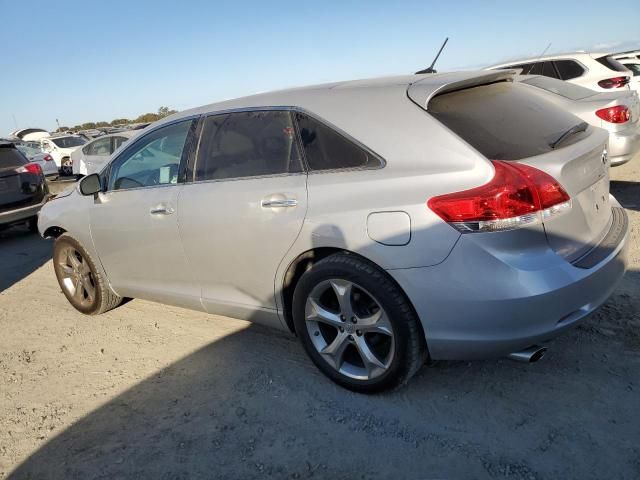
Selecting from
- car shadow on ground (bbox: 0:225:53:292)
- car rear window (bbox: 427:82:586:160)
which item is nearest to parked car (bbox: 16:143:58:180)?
car shadow on ground (bbox: 0:225:53:292)

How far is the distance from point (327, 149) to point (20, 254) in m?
6.35

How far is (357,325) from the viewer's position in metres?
2.73

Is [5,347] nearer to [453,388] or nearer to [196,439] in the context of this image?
[196,439]

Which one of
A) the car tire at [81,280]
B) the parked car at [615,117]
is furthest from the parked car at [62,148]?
the parked car at [615,117]

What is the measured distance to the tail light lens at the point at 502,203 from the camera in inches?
89.7

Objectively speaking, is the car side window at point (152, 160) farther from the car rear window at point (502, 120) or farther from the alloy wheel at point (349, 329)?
the car rear window at point (502, 120)

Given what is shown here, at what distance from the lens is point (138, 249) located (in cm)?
378

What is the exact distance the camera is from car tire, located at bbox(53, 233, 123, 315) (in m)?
4.34

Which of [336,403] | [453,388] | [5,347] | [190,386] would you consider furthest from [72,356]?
[453,388]

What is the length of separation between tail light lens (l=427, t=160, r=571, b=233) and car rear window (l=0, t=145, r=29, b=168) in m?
7.94

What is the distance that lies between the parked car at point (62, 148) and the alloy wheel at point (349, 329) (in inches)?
692

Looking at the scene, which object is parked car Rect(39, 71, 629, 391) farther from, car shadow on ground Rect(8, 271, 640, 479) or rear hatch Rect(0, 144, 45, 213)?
rear hatch Rect(0, 144, 45, 213)

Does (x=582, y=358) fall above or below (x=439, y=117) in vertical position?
below

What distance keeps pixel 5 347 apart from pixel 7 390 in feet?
2.72
